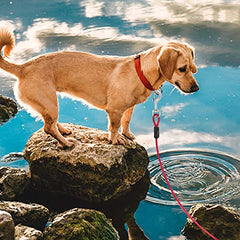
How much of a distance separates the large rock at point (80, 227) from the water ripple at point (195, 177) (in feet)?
2.82

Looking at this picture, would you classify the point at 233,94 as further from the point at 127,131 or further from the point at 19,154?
the point at 19,154

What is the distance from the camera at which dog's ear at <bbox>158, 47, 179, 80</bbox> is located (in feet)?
14.2

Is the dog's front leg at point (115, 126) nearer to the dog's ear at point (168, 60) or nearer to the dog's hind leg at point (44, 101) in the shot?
the dog's hind leg at point (44, 101)

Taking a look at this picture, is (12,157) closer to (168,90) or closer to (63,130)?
(63,130)

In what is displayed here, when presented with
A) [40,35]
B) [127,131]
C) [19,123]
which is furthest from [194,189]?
[40,35]

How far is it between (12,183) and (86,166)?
87cm

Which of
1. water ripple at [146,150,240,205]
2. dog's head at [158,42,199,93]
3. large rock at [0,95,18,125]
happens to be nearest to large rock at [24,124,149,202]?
water ripple at [146,150,240,205]

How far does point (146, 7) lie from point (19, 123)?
5.87 meters

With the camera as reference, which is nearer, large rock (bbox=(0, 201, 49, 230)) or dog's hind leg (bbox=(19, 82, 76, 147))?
large rock (bbox=(0, 201, 49, 230))

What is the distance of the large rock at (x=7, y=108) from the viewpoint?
6945 mm

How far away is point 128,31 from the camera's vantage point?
9.72 metres

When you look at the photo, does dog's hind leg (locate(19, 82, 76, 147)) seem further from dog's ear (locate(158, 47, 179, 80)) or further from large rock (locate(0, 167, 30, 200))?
dog's ear (locate(158, 47, 179, 80))

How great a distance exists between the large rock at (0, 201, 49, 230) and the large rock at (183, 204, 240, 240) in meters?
1.42

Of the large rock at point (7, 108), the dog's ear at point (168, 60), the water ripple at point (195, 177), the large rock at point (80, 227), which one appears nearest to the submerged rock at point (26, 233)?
the large rock at point (80, 227)
